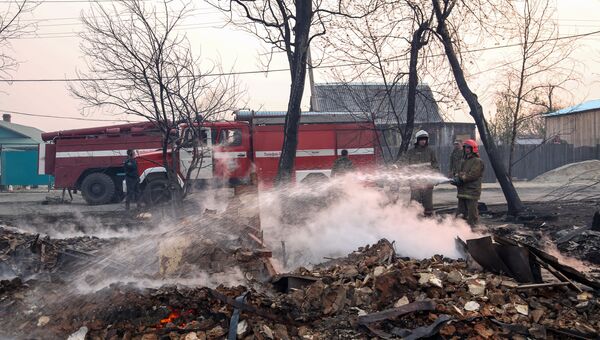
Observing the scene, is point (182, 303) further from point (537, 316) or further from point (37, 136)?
point (37, 136)

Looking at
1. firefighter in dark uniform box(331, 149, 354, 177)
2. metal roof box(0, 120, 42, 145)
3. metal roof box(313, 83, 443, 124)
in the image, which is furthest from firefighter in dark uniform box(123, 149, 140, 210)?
metal roof box(0, 120, 42, 145)

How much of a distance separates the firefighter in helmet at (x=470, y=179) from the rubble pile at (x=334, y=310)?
3.90 meters

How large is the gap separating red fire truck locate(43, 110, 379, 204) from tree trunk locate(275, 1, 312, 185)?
12.7ft

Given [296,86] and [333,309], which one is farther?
[296,86]

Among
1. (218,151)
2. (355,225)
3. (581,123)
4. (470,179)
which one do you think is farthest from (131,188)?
(581,123)

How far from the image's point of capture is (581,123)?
3312 cm

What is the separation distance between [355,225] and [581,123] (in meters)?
30.3

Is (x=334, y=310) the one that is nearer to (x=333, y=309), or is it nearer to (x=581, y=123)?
(x=333, y=309)

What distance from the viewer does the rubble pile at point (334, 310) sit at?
4.32m

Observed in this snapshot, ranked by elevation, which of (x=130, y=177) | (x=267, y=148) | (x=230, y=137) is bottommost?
(x=130, y=177)

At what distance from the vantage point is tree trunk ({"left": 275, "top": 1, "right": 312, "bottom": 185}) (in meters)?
11.9

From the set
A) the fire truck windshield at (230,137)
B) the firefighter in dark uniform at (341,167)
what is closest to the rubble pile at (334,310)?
the firefighter in dark uniform at (341,167)

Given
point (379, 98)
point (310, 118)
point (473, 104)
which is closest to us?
point (473, 104)

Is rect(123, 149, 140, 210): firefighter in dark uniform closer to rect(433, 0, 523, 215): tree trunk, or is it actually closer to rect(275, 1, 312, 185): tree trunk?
rect(275, 1, 312, 185): tree trunk
